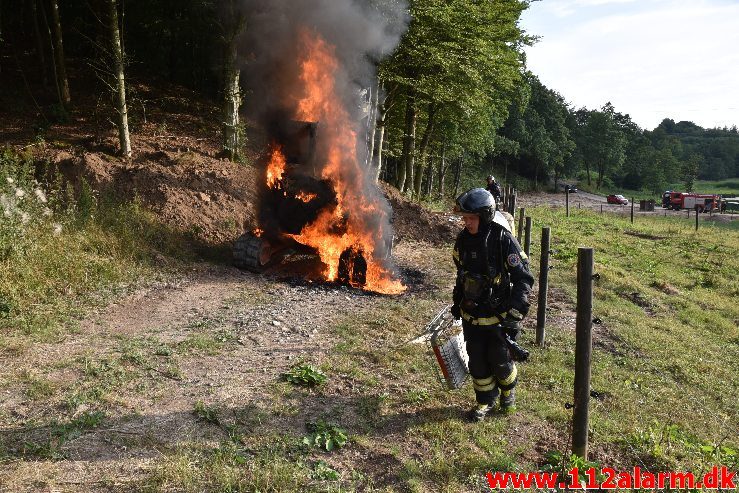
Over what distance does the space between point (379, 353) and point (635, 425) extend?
294cm

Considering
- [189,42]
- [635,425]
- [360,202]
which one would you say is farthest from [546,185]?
[635,425]

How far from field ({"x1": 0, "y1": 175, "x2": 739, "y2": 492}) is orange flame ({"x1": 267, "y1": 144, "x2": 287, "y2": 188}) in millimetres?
2177

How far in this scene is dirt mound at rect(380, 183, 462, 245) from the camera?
1566cm

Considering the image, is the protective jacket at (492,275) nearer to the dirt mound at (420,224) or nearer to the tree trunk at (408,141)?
the dirt mound at (420,224)

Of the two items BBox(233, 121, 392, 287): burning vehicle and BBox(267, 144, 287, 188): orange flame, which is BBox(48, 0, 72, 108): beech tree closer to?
BBox(267, 144, 287, 188): orange flame

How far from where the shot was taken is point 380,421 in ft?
15.3

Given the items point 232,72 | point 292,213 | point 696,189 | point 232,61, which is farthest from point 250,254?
point 696,189

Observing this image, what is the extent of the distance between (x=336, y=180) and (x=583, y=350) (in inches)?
291

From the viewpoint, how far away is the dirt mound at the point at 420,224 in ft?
51.4

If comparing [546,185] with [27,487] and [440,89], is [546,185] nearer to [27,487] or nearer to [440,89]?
[440,89]

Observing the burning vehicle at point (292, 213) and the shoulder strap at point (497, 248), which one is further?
the burning vehicle at point (292, 213)

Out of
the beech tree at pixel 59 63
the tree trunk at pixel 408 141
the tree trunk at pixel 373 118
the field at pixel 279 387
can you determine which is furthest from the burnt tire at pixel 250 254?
the tree trunk at pixel 408 141

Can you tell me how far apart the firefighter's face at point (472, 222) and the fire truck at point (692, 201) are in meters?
47.8

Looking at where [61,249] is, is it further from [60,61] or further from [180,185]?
[60,61]
